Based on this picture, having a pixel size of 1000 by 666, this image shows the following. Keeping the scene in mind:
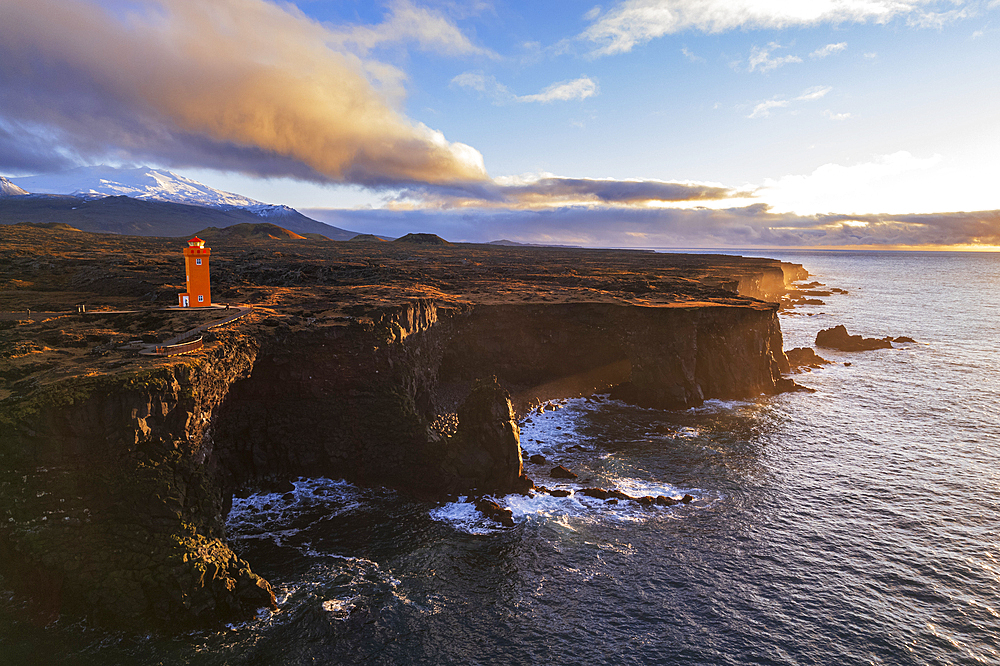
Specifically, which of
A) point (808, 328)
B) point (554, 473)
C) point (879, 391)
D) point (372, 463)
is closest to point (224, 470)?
point (372, 463)

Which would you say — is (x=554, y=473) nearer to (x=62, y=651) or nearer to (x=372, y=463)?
(x=372, y=463)

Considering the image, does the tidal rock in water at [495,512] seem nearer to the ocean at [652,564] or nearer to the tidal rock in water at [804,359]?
the ocean at [652,564]

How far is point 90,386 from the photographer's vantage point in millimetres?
24594

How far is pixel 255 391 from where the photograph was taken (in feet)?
126

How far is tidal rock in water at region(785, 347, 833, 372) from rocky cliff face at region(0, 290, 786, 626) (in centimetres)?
835

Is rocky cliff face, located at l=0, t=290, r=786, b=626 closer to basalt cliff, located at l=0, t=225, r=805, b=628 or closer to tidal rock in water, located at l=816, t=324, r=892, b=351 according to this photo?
basalt cliff, located at l=0, t=225, r=805, b=628

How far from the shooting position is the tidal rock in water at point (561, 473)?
1610 inches

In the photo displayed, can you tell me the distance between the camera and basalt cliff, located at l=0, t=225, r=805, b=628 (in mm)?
23453

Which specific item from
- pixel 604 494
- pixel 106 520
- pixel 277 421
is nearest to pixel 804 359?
pixel 604 494

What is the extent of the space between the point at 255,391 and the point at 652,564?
31.1 meters

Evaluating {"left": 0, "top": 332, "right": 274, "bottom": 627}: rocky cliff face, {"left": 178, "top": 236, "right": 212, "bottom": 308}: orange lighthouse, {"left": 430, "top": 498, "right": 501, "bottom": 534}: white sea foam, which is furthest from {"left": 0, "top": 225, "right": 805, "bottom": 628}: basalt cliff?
{"left": 178, "top": 236, "right": 212, "bottom": 308}: orange lighthouse

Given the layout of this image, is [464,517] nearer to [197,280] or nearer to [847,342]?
[197,280]

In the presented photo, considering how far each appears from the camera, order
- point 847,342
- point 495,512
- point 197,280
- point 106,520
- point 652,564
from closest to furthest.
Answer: point 106,520 → point 652,564 → point 495,512 → point 197,280 → point 847,342

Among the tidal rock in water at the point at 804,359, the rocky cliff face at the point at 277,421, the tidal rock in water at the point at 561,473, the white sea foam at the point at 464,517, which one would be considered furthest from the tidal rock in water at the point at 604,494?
the tidal rock in water at the point at 804,359
